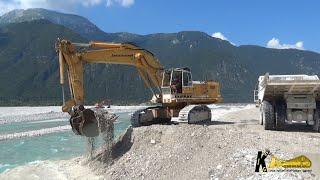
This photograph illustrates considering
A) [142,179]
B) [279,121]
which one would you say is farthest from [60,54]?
[279,121]

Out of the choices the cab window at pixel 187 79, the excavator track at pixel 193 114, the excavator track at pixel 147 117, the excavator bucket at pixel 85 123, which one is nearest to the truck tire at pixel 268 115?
the excavator track at pixel 193 114

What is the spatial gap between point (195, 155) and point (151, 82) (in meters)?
9.13

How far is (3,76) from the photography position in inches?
7869

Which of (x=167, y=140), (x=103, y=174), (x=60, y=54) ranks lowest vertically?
(x=103, y=174)

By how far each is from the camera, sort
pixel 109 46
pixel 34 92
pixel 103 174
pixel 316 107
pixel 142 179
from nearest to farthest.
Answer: pixel 142 179, pixel 103 174, pixel 316 107, pixel 109 46, pixel 34 92

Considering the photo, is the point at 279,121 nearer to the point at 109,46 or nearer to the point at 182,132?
the point at 182,132

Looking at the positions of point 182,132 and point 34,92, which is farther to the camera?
point 34,92

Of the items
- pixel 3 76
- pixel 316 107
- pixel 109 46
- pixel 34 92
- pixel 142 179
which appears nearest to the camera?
pixel 142 179

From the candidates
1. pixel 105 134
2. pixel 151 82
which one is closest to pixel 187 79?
pixel 151 82

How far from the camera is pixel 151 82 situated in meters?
26.5

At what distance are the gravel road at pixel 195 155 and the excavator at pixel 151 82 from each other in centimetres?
312

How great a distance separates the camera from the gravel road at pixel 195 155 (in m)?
15.9

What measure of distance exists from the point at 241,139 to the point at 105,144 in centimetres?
623

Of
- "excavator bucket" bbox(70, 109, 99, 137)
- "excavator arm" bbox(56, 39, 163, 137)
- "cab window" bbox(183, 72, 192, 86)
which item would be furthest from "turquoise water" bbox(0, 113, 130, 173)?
"cab window" bbox(183, 72, 192, 86)
